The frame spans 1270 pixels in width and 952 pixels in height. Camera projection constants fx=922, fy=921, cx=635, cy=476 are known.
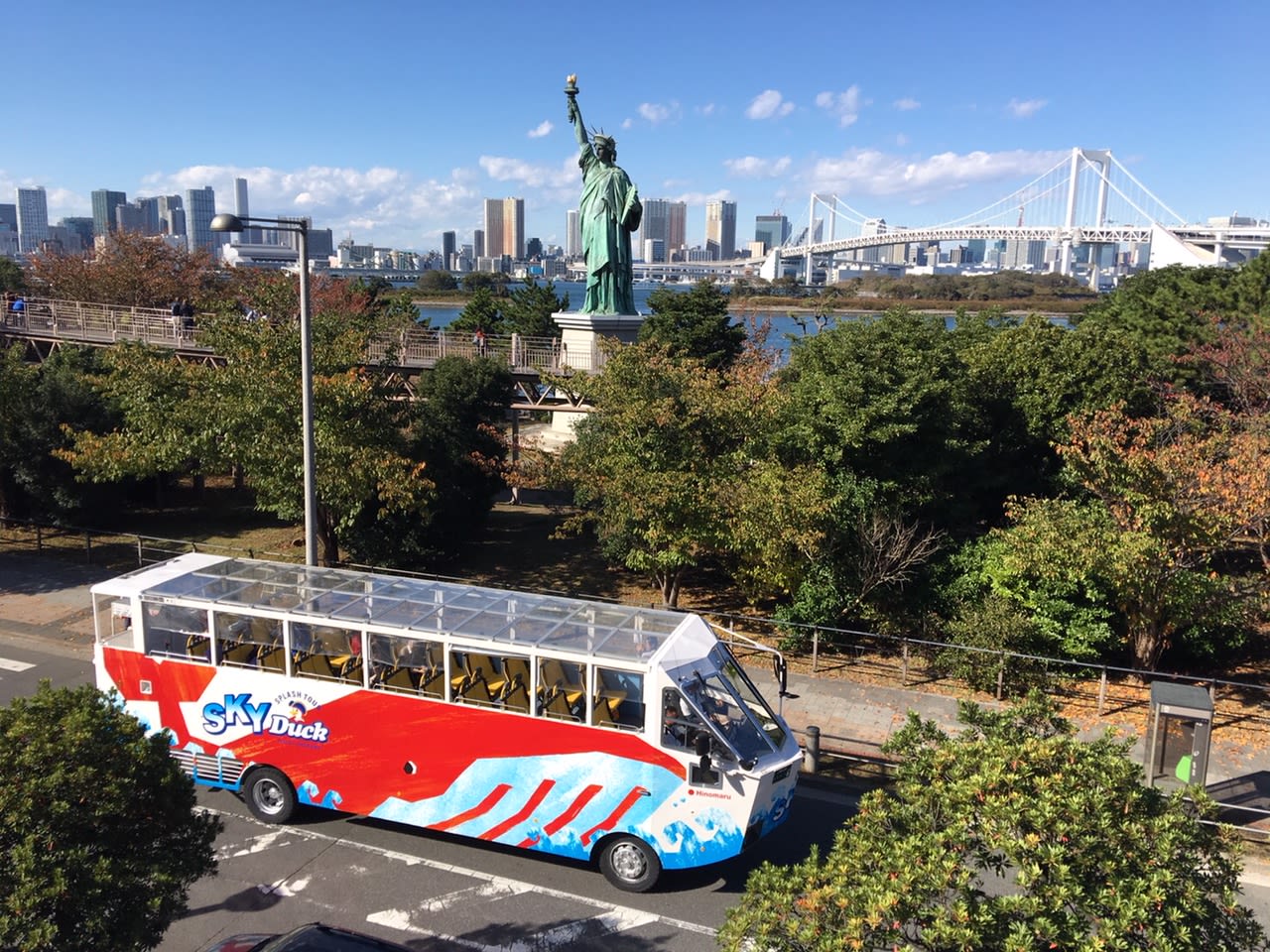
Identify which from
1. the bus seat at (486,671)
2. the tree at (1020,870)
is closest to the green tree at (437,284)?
the bus seat at (486,671)

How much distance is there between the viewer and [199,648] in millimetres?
10742

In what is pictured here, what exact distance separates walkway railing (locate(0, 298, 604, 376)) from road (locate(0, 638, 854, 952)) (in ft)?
48.3

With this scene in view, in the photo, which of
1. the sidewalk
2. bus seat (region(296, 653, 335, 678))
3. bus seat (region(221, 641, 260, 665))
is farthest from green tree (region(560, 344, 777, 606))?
bus seat (region(221, 641, 260, 665))

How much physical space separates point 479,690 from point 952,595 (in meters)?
10.3

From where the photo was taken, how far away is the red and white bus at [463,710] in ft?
30.1

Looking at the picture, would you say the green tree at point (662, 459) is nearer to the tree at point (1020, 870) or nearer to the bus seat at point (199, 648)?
the bus seat at point (199, 648)

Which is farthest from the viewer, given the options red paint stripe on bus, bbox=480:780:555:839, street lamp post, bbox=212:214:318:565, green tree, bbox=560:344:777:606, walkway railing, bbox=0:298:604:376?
walkway railing, bbox=0:298:604:376

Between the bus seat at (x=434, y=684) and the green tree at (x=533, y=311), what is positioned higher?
the green tree at (x=533, y=311)

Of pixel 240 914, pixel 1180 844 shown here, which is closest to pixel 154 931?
pixel 240 914

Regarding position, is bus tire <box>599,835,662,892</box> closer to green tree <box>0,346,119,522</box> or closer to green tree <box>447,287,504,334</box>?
green tree <box>0,346,119,522</box>

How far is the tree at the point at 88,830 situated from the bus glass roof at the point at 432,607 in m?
3.31

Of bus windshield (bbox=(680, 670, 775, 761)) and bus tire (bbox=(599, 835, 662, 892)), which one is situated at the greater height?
bus windshield (bbox=(680, 670, 775, 761))

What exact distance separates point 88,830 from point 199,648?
4802mm

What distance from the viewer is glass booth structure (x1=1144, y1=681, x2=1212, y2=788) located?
10.8 metres
